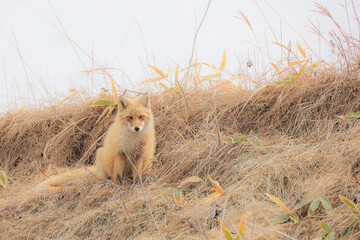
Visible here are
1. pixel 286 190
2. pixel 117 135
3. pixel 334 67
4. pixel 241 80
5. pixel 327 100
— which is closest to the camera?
pixel 286 190

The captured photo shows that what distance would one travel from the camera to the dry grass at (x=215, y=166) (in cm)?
203

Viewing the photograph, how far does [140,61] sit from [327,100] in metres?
2.56

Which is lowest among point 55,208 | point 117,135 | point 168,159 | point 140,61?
point 55,208

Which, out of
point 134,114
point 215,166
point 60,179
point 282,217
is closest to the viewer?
point 282,217

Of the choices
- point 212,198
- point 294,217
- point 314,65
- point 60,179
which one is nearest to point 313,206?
point 294,217

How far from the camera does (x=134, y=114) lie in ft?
9.77

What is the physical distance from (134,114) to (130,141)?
0.90 feet

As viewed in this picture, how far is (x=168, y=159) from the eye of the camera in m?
3.10

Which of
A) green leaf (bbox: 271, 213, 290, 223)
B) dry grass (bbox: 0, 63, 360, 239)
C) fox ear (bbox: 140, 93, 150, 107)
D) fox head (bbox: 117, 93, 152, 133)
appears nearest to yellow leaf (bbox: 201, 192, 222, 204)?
dry grass (bbox: 0, 63, 360, 239)

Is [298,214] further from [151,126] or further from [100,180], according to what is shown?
[100,180]

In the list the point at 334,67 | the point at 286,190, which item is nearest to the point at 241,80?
the point at 334,67

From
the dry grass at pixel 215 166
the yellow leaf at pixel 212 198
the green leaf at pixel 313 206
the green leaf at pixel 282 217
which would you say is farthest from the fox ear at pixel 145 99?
the green leaf at pixel 313 206

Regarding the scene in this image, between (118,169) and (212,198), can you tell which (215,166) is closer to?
(212,198)

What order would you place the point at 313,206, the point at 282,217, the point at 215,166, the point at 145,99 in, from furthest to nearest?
the point at 145,99, the point at 215,166, the point at 282,217, the point at 313,206
